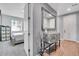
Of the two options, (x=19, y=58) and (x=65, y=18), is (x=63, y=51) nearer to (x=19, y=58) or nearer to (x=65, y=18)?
(x=65, y=18)

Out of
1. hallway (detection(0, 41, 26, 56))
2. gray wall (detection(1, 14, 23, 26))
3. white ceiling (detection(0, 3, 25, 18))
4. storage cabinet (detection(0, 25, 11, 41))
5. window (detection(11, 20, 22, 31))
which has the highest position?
white ceiling (detection(0, 3, 25, 18))

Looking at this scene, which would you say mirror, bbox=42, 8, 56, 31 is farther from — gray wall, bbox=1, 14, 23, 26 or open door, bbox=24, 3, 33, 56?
gray wall, bbox=1, 14, 23, 26

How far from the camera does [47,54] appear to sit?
63.7 inches

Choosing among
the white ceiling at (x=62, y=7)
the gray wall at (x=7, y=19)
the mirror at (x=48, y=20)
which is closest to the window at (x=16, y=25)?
the gray wall at (x=7, y=19)

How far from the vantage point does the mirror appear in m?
1.60

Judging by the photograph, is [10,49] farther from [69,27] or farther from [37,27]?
[69,27]

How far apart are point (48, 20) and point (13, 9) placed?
721 mm

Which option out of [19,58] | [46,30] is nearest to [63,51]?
[46,30]

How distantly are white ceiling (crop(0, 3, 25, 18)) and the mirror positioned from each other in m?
0.43

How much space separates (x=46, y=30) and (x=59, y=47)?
430 millimetres

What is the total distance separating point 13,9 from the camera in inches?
61.7

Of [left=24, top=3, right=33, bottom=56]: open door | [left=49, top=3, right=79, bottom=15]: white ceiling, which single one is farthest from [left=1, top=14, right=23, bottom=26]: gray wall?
[left=49, top=3, right=79, bottom=15]: white ceiling

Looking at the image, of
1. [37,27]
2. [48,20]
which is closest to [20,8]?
[37,27]

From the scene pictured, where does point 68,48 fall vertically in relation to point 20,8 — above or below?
below
